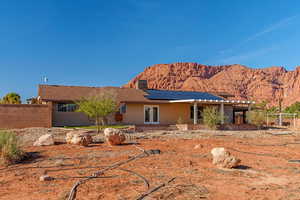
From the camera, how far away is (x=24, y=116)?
738 inches

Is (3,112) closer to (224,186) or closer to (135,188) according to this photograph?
(135,188)

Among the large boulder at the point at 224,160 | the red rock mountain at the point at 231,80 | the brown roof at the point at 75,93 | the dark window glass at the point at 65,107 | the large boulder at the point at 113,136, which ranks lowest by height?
the large boulder at the point at 224,160

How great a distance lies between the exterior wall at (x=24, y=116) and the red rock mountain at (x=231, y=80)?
81.6 metres

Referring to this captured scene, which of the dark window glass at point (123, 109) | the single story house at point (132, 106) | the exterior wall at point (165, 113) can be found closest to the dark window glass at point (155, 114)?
the single story house at point (132, 106)

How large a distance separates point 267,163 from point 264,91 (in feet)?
338

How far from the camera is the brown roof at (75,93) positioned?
2123 centimetres

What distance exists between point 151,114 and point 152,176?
17943 millimetres

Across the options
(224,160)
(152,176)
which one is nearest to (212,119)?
(224,160)

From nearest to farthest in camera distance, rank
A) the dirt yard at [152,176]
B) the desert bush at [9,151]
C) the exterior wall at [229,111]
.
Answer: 1. the dirt yard at [152,176]
2. the desert bush at [9,151]
3. the exterior wall at [229,111]

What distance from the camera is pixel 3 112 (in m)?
18.1

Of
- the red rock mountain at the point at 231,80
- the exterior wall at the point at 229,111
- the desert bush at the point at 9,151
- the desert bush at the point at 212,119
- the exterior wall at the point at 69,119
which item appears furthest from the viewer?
the red rock mountain at the point at 231,80

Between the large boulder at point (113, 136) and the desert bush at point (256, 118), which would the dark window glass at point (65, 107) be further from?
the desert bush at point (256, 118)

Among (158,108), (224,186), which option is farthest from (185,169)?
(158,108)

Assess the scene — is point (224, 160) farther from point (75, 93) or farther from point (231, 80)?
point (231, 80)
